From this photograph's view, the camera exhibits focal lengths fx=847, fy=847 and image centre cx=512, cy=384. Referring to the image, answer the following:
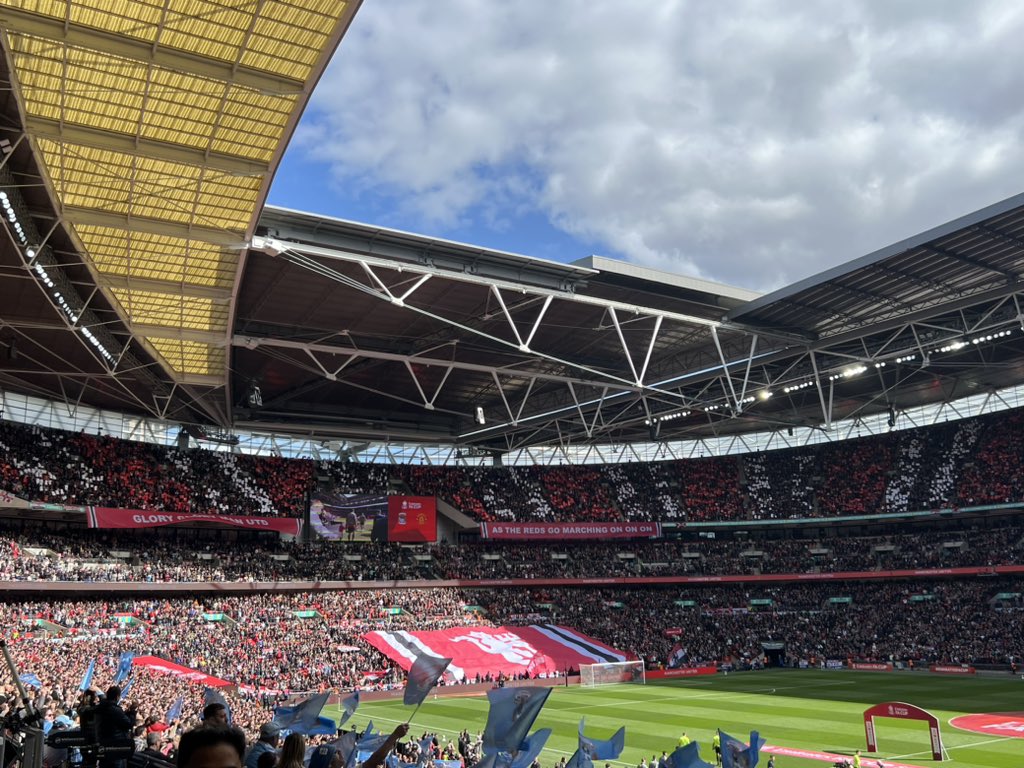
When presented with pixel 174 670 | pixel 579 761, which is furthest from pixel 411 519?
pixel 579 761

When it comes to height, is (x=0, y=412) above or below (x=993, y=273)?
below

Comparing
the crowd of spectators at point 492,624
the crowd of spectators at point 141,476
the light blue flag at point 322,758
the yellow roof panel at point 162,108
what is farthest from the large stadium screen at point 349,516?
the light blue flag at point 322,758

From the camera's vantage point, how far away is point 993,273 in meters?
40.7

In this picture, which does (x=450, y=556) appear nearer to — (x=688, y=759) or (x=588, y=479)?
(x=588, y=479)

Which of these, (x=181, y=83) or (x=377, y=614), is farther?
(x=377, y=614)

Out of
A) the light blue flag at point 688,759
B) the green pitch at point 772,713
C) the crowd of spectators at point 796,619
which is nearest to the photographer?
the light blue flag at point 688,759

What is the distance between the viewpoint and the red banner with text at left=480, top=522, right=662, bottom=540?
7088 centimetres

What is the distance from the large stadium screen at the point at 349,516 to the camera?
64.0 meters

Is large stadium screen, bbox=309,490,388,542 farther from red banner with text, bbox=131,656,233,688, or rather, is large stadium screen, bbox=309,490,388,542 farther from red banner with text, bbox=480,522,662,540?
red banner with text, bbox=131,656,233,688

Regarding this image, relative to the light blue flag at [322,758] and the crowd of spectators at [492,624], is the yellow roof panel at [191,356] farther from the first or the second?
the light blue flag at [322,758]

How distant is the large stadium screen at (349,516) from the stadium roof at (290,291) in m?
6.10

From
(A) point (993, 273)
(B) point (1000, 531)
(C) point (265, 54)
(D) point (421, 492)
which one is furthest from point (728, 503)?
(C) point (265, 54)

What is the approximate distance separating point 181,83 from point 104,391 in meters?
36.1

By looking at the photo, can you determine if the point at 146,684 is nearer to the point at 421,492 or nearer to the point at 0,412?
the point at 0,412
